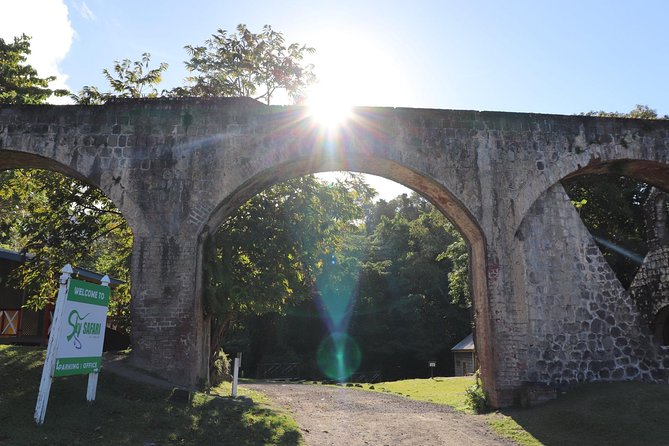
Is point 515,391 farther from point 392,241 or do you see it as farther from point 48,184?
point 392,241

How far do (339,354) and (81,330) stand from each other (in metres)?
26.8

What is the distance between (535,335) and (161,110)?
8740mm

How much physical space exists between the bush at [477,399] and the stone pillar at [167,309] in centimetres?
539

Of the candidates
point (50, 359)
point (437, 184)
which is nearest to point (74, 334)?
point (50, 359)

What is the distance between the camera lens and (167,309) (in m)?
9.84

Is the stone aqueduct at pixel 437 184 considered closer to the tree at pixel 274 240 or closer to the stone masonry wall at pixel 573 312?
the stone masonry wall at pixel 573 312

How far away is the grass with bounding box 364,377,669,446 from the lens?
7500 mm

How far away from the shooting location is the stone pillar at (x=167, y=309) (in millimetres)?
9625

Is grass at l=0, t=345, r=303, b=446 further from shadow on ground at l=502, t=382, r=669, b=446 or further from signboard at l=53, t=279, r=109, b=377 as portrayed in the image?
shadow on ground at l=502, t=382, r=669, b=446

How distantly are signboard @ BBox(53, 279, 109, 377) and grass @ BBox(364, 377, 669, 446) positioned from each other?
6.31 m

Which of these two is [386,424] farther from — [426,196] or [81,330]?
[81,330]

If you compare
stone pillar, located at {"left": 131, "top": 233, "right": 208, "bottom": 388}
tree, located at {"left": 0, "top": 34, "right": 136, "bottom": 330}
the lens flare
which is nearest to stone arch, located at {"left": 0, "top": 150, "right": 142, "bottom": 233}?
stone pillar, located at {"left": 131, "top": 233, "right": 208, "bottom": 388}

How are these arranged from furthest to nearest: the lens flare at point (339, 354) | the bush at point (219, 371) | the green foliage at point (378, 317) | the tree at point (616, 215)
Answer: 1. the green foliage at point (378, 317)
2. the lens flare at point (339, 354)
3. the tree at point (616, 215)
4. the bush at point (219, 371)

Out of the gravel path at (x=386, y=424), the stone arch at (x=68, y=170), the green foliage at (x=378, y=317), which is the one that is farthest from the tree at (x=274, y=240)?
the green foliage at (x=378, y=317)
